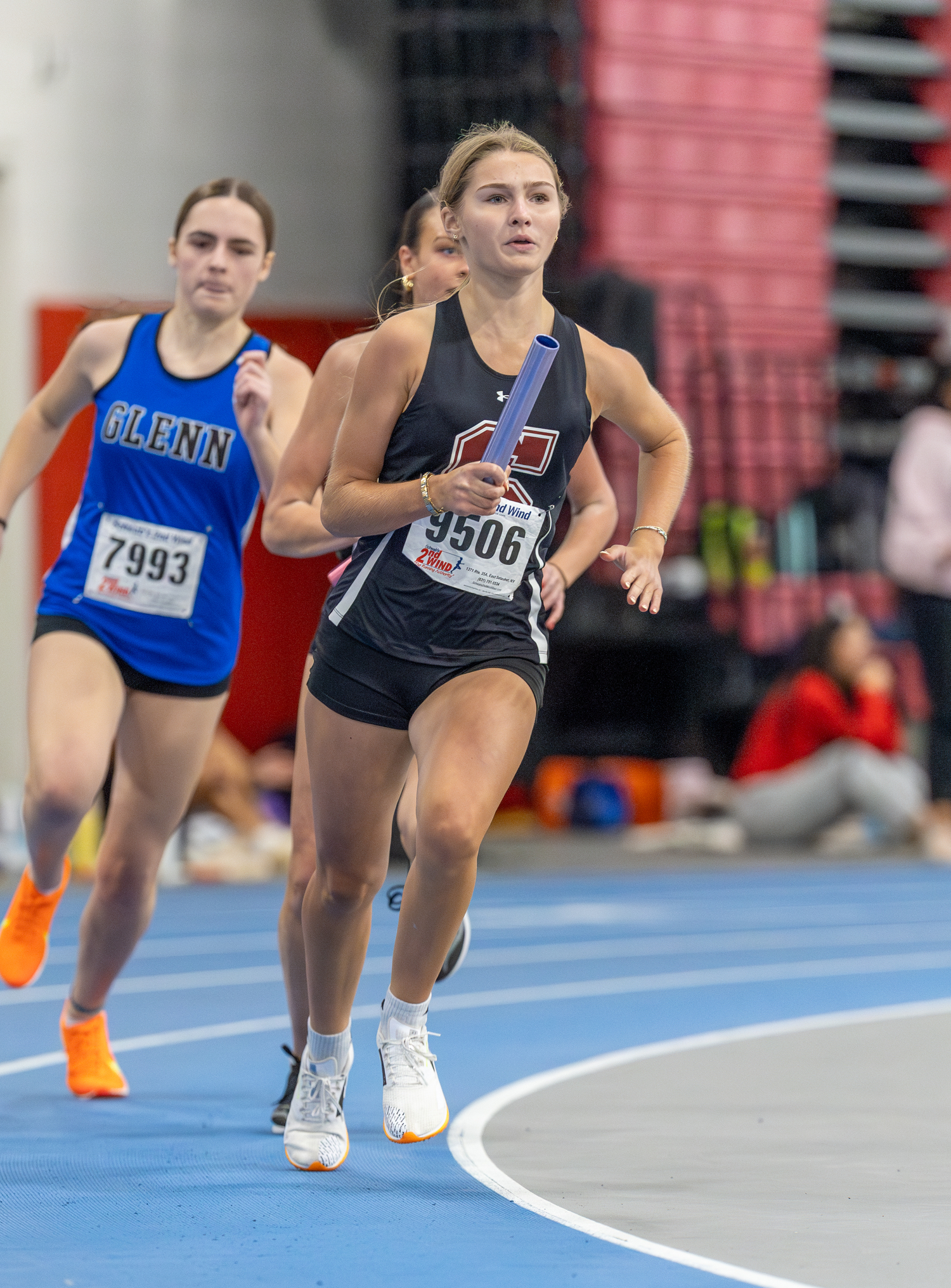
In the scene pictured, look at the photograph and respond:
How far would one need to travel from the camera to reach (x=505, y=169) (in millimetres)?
4043

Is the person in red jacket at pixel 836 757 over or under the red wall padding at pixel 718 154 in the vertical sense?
under

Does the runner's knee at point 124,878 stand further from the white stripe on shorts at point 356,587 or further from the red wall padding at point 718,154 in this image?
the red wall padding at point 718,154

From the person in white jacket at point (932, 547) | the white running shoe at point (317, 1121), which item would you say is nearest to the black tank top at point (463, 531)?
the white running shoe at point (317, 1121)

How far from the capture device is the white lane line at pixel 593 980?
23.8ft

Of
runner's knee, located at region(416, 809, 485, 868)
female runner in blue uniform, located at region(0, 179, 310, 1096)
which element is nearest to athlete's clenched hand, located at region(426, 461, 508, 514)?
runner's knee, located at region(416, 809, 485, 868)

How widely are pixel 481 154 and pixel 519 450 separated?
599 millimetres

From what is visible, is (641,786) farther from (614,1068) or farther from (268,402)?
(268,402)

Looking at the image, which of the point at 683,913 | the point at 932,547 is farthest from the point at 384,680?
the point at 932,547

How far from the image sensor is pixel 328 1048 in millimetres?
4387

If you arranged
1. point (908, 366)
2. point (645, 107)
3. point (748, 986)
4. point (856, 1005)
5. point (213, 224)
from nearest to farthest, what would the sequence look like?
point (213, 224) < point (856, 1005) < point (748, 986) < point (645, 107) < point (908, 366)

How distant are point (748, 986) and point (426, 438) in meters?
4.06

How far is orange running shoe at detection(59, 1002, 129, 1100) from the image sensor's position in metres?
5.28

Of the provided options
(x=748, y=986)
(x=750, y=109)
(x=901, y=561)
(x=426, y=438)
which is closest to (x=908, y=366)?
(x=750, y=109)

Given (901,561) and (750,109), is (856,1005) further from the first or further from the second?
(750,109)
